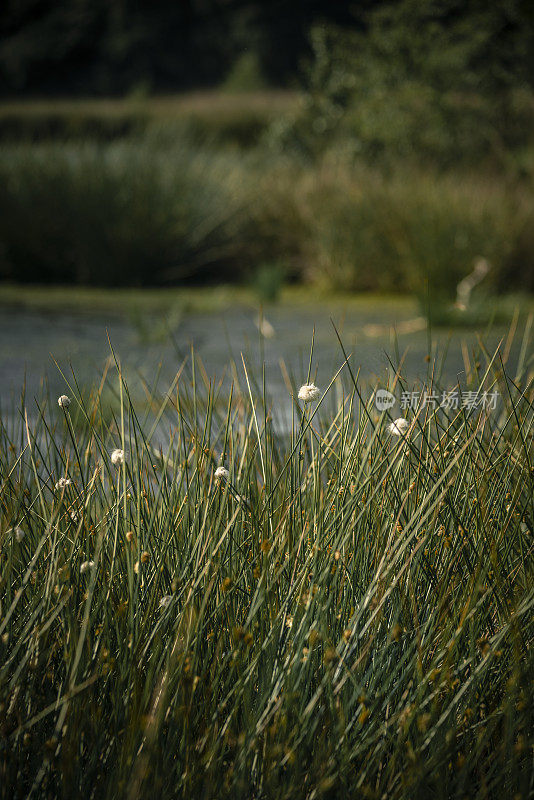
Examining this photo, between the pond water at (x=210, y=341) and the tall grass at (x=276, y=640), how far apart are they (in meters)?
1.34

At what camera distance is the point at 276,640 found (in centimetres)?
89

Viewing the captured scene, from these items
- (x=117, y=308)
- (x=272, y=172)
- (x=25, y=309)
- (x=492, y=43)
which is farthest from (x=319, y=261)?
(x=492, y=43)

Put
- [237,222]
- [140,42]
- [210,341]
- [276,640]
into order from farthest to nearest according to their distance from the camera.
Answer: [140,42] < [237,222] < [210,341] < [276,640]

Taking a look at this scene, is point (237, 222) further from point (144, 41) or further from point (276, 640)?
point (144, 41)

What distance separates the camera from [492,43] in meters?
10.2

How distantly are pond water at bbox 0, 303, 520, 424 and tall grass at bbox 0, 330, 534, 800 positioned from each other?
4.40 ft

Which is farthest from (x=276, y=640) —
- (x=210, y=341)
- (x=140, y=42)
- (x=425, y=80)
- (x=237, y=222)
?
(x=140, y=42)

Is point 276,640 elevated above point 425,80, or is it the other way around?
point 425,80

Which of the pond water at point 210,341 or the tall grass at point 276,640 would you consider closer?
the tall grass at point 276,640

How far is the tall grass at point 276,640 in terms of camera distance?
81 centimetres

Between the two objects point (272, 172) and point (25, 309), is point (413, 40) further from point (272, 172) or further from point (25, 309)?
point (25, 309)

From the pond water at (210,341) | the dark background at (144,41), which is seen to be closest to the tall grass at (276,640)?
the pond water at (210,341)

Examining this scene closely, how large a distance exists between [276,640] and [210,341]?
339cm

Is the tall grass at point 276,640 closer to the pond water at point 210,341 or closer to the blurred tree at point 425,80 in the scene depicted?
the pond water at point 210,341
